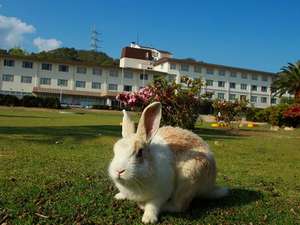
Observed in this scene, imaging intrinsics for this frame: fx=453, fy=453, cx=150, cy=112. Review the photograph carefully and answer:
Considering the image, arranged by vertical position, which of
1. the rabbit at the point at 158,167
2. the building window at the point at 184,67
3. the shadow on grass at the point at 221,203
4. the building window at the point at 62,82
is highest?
the building window at the point at 184,67

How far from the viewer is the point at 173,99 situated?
21375 millimetres

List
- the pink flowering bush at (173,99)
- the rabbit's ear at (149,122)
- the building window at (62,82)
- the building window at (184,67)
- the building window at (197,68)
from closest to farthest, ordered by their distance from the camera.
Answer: the rabbit's ear at (149,122), the pink flowering bush at (173,99), the building window at (62,82), the building window at (184,67), the building window at (197,68)

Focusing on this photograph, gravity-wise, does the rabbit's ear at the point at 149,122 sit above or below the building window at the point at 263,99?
below

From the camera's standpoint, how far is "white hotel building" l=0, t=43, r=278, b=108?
278ft

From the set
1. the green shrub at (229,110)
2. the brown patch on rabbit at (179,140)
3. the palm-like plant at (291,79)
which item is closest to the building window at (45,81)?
the palm-like plant at (291,79)

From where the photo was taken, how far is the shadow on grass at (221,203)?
522 cm

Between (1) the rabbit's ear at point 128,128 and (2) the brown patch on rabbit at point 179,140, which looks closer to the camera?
(1) the rabbit's ear at point 128,128

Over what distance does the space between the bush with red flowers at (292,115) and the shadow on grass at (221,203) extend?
32904mm

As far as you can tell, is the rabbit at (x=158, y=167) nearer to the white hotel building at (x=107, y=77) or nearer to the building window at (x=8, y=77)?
the white hotel building at (x=107, y=77)

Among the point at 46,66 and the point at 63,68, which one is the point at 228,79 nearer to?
the point at 63,68

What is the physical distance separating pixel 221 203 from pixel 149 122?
1942mm

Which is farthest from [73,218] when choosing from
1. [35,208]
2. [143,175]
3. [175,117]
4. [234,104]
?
[234,104]

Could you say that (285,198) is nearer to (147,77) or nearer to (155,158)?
(155,158)

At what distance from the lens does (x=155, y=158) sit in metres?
4.75
